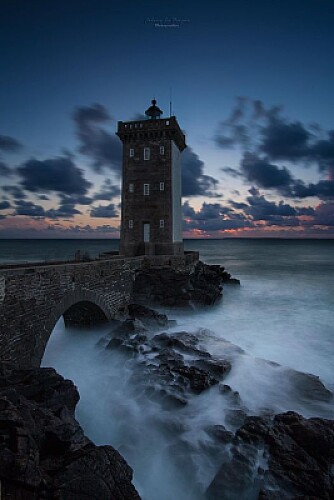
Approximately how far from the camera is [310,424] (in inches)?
240

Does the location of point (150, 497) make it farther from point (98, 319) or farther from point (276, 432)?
point (98, 319)

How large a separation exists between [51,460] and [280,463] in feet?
13.6

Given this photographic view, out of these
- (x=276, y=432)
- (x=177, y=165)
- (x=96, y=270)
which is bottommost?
(x=276, y=432)

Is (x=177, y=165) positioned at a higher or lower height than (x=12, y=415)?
Result: higher

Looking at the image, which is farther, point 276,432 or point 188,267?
point 188,267

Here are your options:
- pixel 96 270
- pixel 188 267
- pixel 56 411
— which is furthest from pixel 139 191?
pixel 56 411

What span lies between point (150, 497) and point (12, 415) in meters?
3.12

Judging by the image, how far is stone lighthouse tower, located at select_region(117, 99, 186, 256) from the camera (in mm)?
21344

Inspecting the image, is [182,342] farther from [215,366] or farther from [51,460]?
[51,460]

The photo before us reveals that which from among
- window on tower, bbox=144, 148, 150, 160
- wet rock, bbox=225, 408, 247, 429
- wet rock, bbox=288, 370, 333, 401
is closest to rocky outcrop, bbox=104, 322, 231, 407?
wet rock, bbox=225, 408, 247, 429

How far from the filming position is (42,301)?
9281mm

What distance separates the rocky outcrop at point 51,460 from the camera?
13.8ft

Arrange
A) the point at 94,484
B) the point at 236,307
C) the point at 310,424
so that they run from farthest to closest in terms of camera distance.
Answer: the point at 236,307 → the point at 310,424 → the point at 94,484

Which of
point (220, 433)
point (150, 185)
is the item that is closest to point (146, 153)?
point (150, 185)
